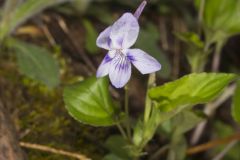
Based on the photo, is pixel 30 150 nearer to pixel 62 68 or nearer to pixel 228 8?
pixel 62 68

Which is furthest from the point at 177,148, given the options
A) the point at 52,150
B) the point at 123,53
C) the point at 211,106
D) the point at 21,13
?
the point at 21,13

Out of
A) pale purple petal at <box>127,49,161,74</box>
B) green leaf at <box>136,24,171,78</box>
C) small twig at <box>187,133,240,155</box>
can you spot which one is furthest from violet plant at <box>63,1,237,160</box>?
green leaf at <box>136,24,171,78</box>

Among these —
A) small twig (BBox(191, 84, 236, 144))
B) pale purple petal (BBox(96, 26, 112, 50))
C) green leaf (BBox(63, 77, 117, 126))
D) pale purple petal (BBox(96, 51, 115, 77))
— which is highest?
pale purple petal (BBox(96, 26, 112, 50))

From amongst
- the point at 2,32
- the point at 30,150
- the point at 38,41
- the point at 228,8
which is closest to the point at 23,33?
the point at 38,41

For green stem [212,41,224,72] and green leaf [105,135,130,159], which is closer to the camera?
green leaf [105,135,130,159]

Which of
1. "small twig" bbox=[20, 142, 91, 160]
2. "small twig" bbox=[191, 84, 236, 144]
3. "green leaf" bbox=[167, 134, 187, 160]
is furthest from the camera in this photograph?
"small twig" bbox=[191, 84, 236, 144]

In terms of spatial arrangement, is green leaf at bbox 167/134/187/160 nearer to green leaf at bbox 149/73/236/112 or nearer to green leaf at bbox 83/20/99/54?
green leaf at bbox 149/73/236/112

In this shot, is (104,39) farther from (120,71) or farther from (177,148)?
(177,148)

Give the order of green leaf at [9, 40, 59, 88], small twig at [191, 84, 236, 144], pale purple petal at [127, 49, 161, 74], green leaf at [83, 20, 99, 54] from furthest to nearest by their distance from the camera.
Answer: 1. green leaf at [83, 20, 99, 54]
2. small twig at [191, 84, 236, 144]
3. green leaf at [9, 40, 59, 88]
4. pale purple petal at [127, 49, 161, 74]
